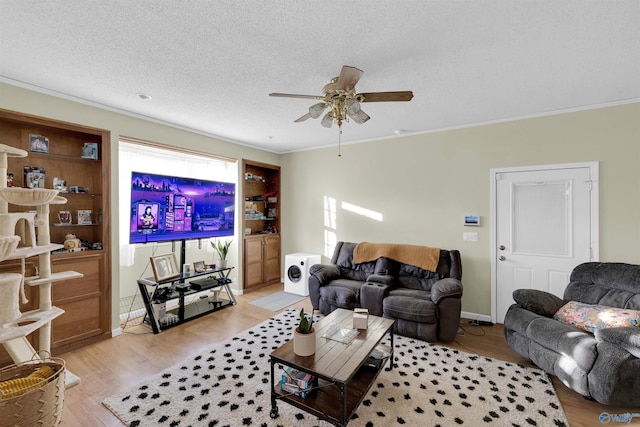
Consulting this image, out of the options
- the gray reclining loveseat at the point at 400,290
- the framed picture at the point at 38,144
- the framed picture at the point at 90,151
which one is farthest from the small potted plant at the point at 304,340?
the framed picture at the point at 38,144

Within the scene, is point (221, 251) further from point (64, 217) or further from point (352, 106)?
point (352, 106)

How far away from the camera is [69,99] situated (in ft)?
9.38

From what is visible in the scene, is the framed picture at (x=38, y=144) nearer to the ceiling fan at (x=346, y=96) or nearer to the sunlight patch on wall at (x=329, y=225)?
the ceiling fan at (x=346, y=96)

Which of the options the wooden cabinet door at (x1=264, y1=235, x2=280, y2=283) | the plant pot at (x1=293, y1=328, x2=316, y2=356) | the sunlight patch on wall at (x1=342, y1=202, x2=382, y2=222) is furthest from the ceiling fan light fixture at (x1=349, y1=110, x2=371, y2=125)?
the wooden cabinet door at (x1=264, y1=235, x2=280, y2=283)

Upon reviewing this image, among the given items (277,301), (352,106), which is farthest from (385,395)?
(277,301)

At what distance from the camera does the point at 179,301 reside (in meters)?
3.69

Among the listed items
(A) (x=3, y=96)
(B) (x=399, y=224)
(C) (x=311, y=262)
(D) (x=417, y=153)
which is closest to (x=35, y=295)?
(A) (x=3, y=96)

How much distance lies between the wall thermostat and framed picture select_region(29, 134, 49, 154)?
5123 millimetres

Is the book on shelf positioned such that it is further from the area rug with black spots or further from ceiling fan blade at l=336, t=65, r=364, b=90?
ceiling fan blade at l=336, t=65, r=364, b=90

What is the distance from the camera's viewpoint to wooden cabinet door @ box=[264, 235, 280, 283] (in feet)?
17.5

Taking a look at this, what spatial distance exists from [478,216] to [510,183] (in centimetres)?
57

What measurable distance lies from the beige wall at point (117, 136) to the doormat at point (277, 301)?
0.61m

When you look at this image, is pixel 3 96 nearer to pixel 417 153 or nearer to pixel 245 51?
pixel 245 51

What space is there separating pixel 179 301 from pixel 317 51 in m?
3.52
